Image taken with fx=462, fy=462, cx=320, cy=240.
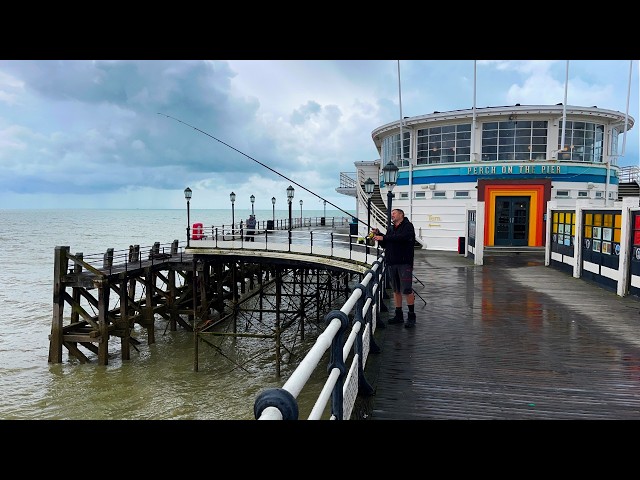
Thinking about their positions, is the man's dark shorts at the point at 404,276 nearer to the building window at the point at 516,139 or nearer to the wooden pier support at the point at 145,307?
the wooden pier support at the point at 145,307

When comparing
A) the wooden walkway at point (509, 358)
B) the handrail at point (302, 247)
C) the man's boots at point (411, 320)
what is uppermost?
the handrail at point (302, 247)

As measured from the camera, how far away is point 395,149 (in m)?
24.7

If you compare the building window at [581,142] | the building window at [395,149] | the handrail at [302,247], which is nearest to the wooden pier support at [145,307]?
the handrail at [302,247]

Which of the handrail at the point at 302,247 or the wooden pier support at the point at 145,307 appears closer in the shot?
the handrail at the point at 302,247

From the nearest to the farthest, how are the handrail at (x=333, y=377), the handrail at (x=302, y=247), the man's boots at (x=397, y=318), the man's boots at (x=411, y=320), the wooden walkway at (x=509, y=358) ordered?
the handrail at (x=333, y=377) < the wooden walkway at (x=509, y=358) < the man's boots at (x=411, y=320) < the man's boots at (x=397, y=318) < the handrail at (x=302, y=247)

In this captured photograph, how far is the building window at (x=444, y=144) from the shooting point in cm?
2209

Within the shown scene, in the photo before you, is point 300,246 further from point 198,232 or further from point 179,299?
point 179,299

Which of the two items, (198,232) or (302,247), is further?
(198,232)

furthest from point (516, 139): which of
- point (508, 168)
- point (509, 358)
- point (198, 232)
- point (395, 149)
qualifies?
point (509, 358)

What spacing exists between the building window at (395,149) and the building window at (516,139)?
152 inches

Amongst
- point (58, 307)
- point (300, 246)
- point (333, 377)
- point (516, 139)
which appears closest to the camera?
point (333, 377)

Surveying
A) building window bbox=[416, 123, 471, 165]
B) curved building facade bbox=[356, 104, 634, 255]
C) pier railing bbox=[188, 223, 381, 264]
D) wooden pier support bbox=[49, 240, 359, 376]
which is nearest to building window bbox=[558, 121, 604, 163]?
curved building facade bbox=[356, 104, 634, 255]

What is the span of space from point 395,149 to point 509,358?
19.9 m
